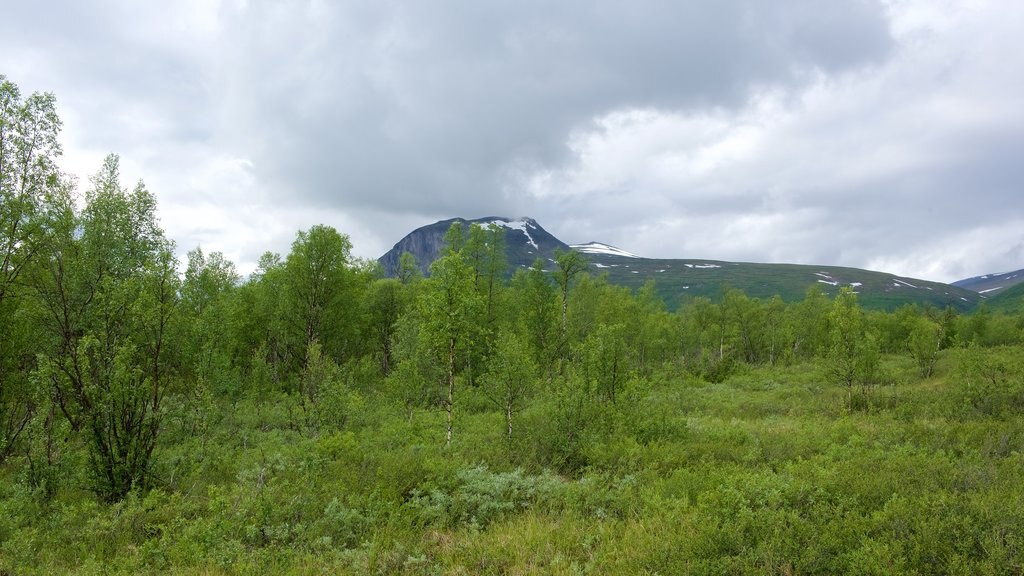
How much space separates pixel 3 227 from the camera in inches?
476

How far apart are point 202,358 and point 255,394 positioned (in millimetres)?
14933

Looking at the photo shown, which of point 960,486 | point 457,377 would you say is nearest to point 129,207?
point 457,377

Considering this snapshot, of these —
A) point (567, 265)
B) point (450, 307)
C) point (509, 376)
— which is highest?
point (567, 265)

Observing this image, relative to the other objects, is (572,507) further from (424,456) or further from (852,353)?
(852,353)

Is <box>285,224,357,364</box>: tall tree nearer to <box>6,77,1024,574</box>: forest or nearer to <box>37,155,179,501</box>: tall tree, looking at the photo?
<box>6,77,1024,574</box>: forest

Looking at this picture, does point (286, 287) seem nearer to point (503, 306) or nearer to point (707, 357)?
point (503, 306)

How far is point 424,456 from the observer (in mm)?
12602

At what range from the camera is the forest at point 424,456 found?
269 inches

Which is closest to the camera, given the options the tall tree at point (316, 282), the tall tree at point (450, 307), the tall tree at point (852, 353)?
the tall tree at point (450, 307)

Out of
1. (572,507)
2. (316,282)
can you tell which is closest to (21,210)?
(572,507)

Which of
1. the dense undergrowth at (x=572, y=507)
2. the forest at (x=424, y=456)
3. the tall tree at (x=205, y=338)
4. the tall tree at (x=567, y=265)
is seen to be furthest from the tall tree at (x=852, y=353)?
the tall tree at (x=205, y=338)

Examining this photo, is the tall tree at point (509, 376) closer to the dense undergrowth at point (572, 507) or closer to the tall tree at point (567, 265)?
the dense undergrowth at point (572, 507)

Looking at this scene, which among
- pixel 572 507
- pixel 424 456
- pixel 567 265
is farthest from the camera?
pixel 567 265

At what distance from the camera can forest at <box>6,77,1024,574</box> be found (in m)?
6.84
